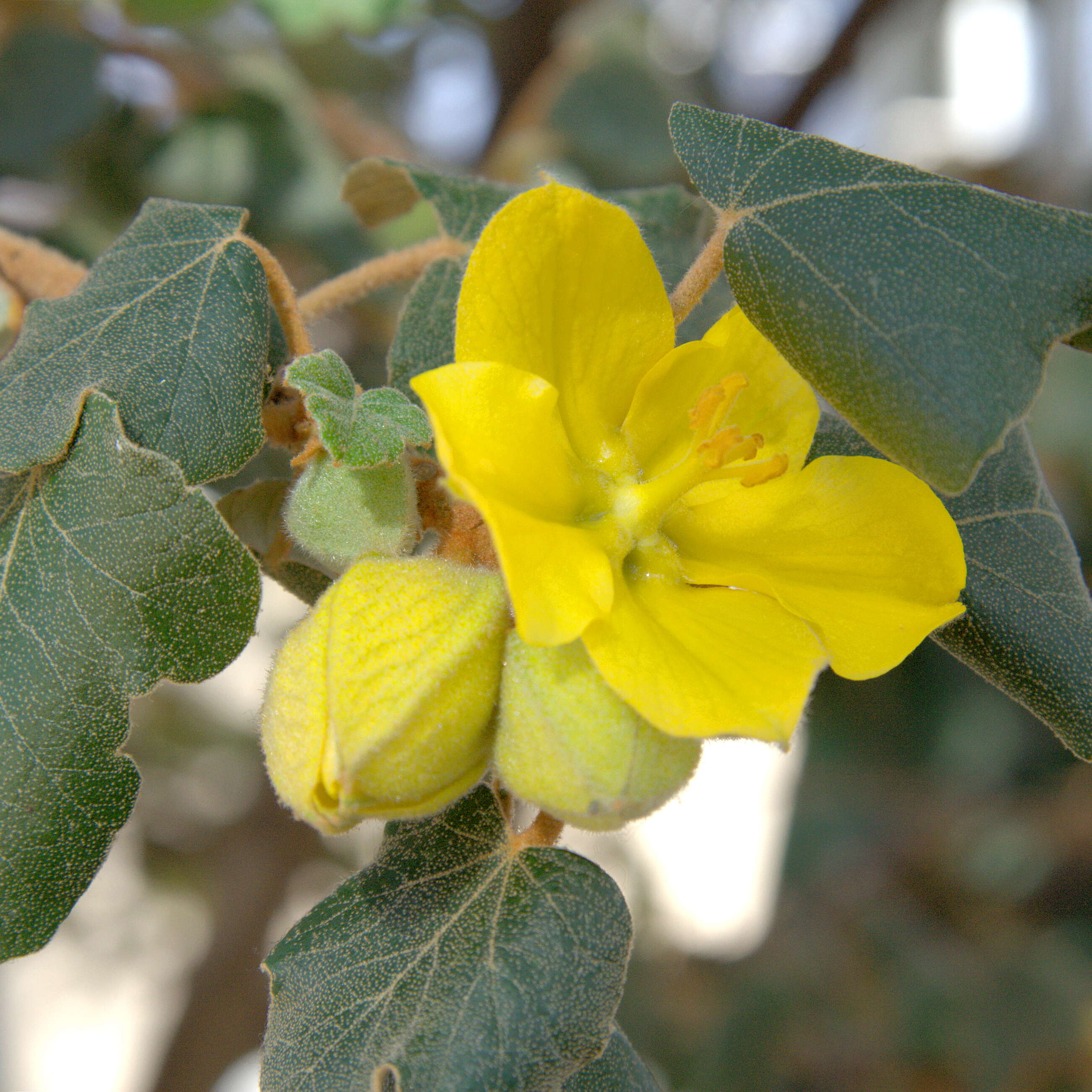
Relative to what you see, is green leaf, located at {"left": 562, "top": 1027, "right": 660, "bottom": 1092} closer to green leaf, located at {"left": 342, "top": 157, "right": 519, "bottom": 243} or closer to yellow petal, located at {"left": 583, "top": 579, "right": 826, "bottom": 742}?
yellow petal, located at {"left": 583, "top": 579, "right": 826, "bottom": 742}

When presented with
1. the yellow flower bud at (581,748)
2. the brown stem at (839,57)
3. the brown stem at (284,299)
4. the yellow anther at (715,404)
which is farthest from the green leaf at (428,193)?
the brown stem at (839,57)

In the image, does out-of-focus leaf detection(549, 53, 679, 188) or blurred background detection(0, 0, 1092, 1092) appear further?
out-of-focus leaf detection(549, 53, 679, 188)

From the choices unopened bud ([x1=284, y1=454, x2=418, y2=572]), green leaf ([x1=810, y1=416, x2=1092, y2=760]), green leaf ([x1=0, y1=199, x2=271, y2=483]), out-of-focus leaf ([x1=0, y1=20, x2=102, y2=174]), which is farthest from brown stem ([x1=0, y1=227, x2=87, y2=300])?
out-of-focus leaf ([x1=0, y1=20, x2=102, y2=174])

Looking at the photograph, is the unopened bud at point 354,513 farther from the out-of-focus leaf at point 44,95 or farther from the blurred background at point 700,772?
the out-of-focus leaf at point 44,95

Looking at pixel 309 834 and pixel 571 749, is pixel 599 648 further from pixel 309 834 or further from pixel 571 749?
pixel 309 834

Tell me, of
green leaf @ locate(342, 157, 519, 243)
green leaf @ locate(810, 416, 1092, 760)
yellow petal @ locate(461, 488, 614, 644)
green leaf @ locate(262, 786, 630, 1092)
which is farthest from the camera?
green leaf @ locate(342, 157, 519, 243)
